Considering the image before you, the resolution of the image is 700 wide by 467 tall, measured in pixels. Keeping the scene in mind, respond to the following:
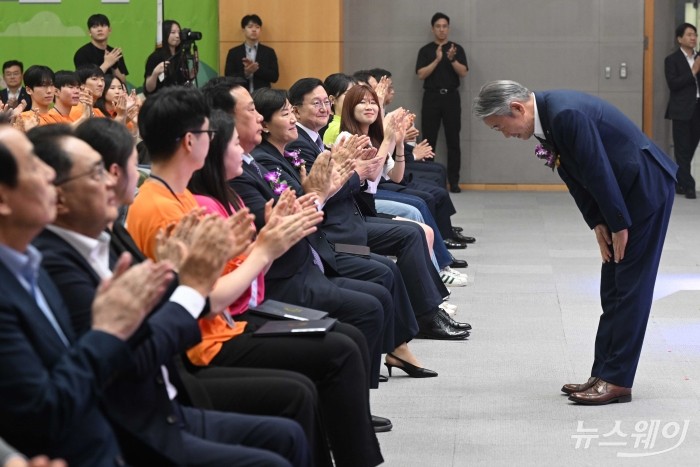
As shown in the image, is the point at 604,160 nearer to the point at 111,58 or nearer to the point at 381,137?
the point at 381,137

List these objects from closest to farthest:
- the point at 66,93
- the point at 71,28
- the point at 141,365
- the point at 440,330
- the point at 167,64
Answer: the point at 141,365 → the point at 440,330 → the point at 66,93 → the point at 167,64 → the point at 71,28

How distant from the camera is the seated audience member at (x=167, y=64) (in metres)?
9.70

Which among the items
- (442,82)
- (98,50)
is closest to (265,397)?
(98,50)

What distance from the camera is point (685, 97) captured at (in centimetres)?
1145

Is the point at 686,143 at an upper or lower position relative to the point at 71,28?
lower

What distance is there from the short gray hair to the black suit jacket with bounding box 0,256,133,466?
2.52 m

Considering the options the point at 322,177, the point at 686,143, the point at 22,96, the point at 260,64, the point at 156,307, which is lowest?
the point at 686,143

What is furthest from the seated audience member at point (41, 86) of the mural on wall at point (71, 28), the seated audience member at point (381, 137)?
the mural on wall at point (71, 28)

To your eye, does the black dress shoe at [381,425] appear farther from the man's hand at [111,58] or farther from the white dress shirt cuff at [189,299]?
the man's hand at [111,58]

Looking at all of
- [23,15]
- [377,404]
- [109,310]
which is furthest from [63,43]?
[109,310]

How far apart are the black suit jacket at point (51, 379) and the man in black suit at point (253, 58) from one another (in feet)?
31.1

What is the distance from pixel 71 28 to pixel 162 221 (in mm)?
9217

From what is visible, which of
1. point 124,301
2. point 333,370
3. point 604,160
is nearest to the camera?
point 124,301

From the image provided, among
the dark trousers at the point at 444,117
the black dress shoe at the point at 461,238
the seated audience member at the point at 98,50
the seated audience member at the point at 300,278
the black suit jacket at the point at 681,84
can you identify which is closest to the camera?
the seated audience member at the point at 300,278
